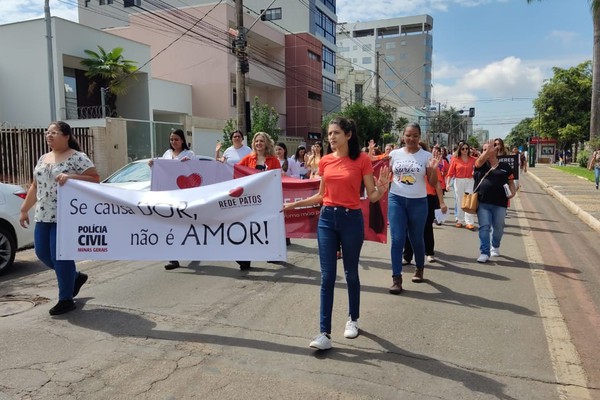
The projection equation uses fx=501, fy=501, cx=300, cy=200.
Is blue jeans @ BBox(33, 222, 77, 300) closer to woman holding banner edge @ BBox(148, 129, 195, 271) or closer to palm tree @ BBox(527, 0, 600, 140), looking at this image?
woman holding banner edge @ BBox(148, 129, 195, 271)

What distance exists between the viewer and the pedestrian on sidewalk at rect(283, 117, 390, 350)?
410 cm

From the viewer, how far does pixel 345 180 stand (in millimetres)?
4117

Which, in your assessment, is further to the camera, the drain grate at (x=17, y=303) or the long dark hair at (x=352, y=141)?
the drain grate at (x=17, y=303)

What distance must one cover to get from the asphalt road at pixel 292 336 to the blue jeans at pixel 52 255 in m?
0.29

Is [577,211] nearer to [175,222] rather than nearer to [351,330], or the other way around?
[351,330]

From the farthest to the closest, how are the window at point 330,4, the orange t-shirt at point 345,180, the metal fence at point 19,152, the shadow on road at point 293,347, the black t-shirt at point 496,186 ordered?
the window at point 330,4, the metal fence at point 19,152, the black t-shirt at point 496,186, the orange t-shirt at point 345,180, the shadow on road at point 293,347

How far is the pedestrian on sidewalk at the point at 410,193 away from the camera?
5.84m

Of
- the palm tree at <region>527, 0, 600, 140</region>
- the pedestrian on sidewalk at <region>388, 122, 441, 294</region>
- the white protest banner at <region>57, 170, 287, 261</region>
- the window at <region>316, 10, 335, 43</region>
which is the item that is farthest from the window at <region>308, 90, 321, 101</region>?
the white protest banner at <region>57, 170, 287, 261</region>

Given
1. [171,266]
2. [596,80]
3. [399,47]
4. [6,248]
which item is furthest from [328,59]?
[399,47]

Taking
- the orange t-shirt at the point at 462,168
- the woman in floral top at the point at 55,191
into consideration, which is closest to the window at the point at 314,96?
the orange t-shirt at the point at 462,168

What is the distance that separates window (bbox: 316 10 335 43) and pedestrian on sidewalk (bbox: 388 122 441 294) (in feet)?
148

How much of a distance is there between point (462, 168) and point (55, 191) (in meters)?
8.45

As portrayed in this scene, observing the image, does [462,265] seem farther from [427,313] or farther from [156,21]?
[156,21]

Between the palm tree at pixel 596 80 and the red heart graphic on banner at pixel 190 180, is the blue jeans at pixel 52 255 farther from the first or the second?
the palm tree at pixel 596 80
